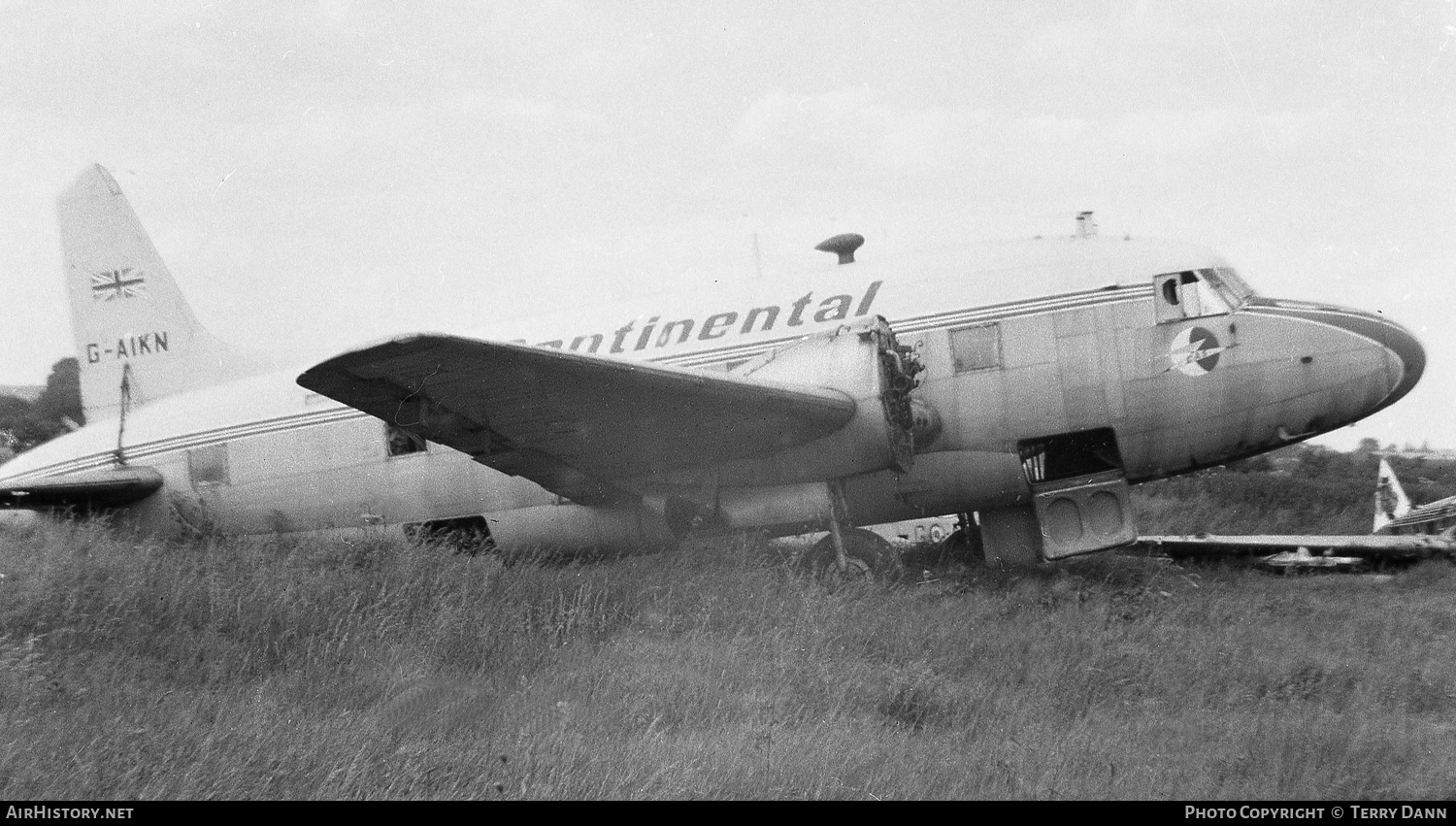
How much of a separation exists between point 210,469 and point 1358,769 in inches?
410

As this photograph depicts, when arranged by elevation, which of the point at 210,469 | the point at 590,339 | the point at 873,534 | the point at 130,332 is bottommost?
the point at 873,534

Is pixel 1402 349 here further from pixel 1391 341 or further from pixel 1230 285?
pixel 1230 285

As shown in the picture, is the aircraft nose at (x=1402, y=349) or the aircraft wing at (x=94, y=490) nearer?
the aircraft nose at (x=1402, y=349)

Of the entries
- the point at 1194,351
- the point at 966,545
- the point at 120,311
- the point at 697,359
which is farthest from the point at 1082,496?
the point at 120,311

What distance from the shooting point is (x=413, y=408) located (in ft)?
25.2

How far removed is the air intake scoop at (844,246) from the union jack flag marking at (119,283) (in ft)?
26.2

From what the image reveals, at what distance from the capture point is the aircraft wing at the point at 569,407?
7.04m

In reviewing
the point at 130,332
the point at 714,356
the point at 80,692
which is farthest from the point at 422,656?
the point at 130,332

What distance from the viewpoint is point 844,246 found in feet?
34.8

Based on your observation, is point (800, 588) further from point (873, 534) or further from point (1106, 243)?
point (1106, 243)

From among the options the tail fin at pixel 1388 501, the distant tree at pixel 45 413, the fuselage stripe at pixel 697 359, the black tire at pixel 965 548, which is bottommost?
the tail fin at pixel 1388 501

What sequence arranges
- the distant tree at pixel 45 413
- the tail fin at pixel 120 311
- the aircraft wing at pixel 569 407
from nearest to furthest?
the aircraft wing at pixel 569 407, the tail fin at pixel 120 311, the distant tree at pixel 45 413

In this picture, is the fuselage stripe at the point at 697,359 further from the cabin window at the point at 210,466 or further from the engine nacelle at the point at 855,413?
the engine nacelle at the point at 855,413

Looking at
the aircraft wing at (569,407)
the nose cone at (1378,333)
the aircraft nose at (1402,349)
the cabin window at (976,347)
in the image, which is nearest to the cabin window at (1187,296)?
the nose cone at (1378,333)
